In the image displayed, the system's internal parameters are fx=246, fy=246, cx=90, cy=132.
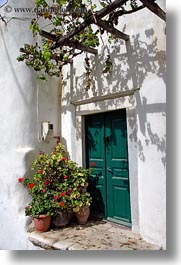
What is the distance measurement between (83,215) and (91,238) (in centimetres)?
41

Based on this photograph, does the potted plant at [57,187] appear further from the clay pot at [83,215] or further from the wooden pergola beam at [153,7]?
the wooden pergola beam at [153,7]

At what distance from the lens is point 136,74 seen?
2.35m

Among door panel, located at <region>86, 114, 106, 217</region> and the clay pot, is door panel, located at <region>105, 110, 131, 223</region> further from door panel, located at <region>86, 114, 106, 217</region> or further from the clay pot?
the clay pot

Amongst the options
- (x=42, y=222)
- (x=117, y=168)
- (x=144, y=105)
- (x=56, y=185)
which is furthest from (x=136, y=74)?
(x=42, y=222)

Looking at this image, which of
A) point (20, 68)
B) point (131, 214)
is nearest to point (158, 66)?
point (131, 214)

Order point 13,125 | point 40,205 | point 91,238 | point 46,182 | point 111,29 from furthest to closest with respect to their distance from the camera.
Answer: point 13,125 < point 46,182 < point 40,205 < point 91,238 < point 111,29

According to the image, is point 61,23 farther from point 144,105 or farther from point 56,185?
point 56,185

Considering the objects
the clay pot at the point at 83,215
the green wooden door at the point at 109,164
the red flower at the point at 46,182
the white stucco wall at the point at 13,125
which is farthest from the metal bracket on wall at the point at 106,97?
the clay pot at the point at 83,215

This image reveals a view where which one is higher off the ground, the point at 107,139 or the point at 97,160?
the point at 107,139

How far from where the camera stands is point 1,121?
9.48 ft

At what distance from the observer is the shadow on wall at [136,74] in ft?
6.94

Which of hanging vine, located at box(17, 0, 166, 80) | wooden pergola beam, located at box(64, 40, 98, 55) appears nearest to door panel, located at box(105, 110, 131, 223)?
hanging vine, located at box(17, 0, 166, 80)

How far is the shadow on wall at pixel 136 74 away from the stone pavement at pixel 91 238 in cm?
75

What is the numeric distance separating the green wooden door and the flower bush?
18 centimetres
